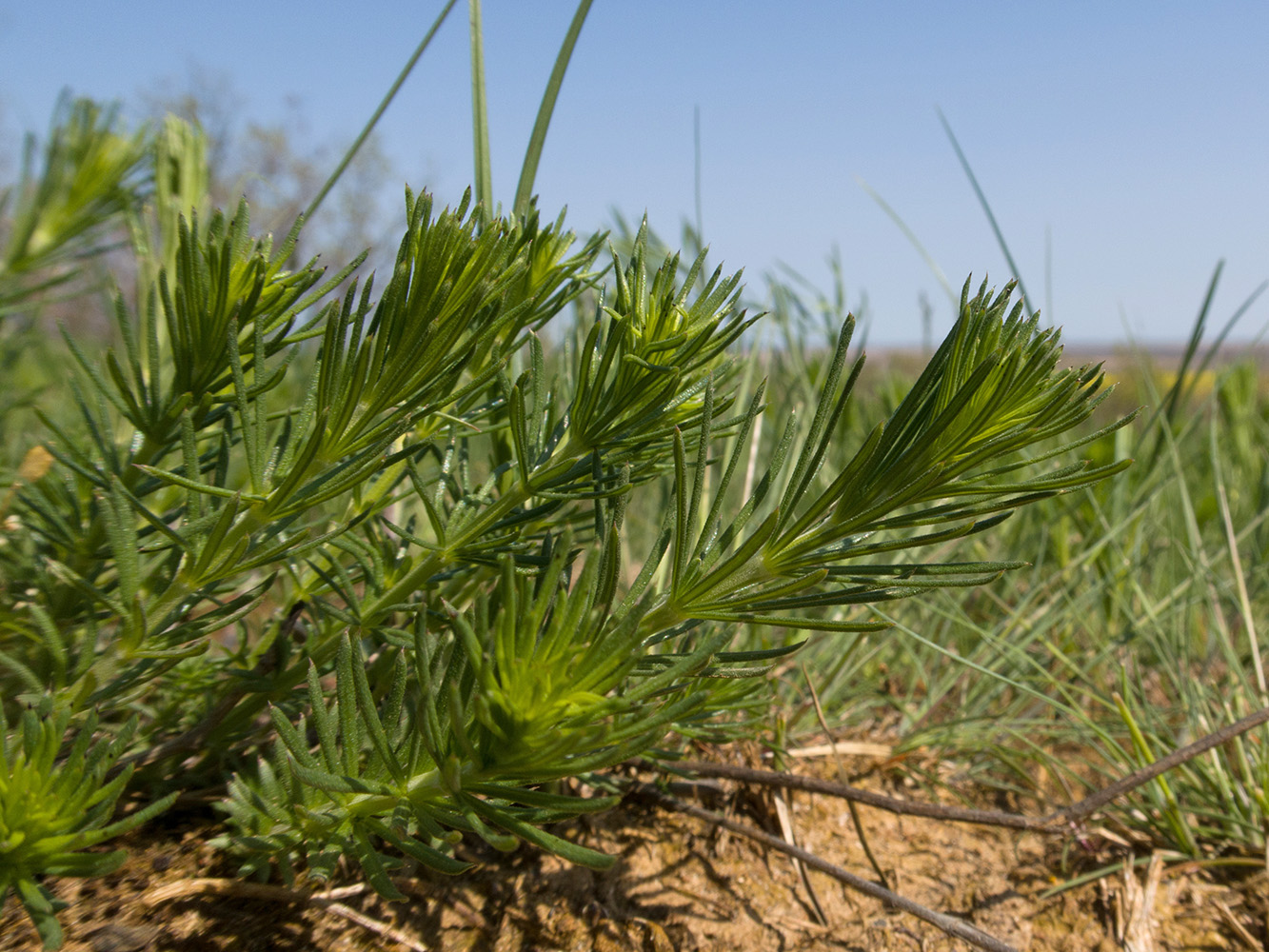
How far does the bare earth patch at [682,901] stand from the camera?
740mm

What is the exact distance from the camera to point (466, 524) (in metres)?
0.73

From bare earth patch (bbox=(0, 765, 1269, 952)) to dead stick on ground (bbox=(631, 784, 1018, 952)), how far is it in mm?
41

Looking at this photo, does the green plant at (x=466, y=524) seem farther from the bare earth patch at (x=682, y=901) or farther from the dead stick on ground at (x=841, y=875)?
the dead stick on ground at (x=841, y=875)

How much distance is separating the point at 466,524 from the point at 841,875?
0.51 meters

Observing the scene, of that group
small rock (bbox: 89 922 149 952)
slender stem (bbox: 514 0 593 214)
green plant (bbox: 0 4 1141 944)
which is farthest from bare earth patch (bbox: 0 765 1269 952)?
slender stem (bbox: 514 0 593 214)

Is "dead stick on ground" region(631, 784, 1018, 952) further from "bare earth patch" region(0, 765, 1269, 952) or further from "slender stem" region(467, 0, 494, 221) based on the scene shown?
"slender stem" region(467, 0, 494, 221)

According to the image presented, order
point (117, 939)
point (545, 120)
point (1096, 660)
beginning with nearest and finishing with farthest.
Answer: point (117, 939)
point (545, 120)
point (1096, 660)

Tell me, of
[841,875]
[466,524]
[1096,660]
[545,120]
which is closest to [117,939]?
[466,524]

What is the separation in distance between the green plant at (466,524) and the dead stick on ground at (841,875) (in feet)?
0.73

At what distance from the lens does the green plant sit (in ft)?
1.84

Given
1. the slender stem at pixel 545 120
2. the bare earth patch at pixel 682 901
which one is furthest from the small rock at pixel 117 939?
the slender stem at pixel 545 120

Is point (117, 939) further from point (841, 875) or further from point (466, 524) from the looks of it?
point (841, 875)

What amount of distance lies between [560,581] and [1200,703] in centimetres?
100

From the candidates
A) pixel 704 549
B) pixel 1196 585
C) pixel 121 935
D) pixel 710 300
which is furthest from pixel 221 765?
pixel 1196 585
